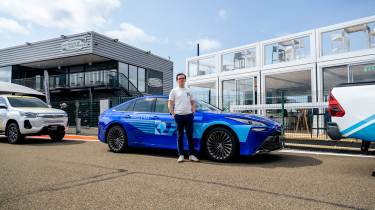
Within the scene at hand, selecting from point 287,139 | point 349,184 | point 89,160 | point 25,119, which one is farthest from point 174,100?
point 25,119

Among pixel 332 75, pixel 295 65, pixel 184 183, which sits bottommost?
pixel 184 183

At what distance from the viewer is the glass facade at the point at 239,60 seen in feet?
52.9

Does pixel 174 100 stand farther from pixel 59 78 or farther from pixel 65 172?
pixel 59 78

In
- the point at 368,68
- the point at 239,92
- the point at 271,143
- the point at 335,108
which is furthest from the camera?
the point at 239,92

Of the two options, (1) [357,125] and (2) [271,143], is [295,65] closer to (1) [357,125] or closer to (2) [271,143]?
(2) [271,143]

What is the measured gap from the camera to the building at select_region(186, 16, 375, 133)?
11.8 metres

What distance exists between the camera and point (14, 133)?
372 inches

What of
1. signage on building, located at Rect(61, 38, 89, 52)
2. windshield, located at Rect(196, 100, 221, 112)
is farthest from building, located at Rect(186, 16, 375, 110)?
signage on building, located at Rect(61, 38, 89, 52)

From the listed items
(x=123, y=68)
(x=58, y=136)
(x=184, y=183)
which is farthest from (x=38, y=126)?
(x=123, y=68)

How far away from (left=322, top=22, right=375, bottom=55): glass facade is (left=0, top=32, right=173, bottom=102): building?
1463 centimetres

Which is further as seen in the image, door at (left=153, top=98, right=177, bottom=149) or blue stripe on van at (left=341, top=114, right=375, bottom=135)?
door at (left=153, top=98, right=177, bottom=149)

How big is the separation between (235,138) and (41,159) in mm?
3903

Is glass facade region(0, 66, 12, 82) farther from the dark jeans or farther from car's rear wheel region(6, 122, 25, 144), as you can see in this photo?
the dark jeans

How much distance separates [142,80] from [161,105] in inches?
798
